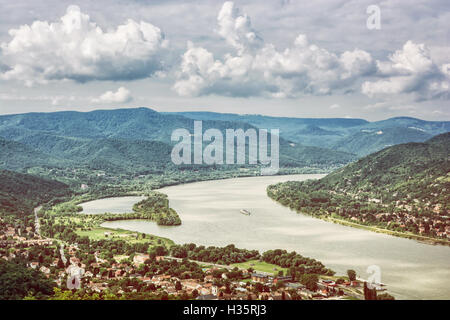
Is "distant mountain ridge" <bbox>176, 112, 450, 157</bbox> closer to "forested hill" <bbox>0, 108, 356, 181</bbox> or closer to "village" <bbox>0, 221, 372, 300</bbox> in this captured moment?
"forested hill" <bbox>0, 108, 356, 181</bbox>

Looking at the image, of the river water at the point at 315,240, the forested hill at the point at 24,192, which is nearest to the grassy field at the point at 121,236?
the river water at the point at 315,240

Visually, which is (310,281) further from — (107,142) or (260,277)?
(107,142)

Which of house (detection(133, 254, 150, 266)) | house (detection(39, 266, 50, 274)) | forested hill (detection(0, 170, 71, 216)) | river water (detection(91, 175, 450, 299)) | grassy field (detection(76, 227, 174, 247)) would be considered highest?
forested hill (detection(0, 170, 71, 216))

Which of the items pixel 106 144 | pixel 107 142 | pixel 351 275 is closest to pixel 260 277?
pixel 351 275

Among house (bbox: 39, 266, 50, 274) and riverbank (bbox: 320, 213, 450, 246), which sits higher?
riverbank (bbox: 320, 213, 450, 246)

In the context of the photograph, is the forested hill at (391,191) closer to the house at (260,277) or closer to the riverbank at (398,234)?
the riverbank at (398,234)

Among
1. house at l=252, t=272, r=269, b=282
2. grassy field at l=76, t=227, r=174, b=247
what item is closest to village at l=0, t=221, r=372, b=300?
house at l=252, t=272, r=269, b=282

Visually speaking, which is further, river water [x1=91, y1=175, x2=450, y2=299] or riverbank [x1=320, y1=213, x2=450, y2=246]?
riverbank [x1=320, y1=213, x2=450, y2=246]
